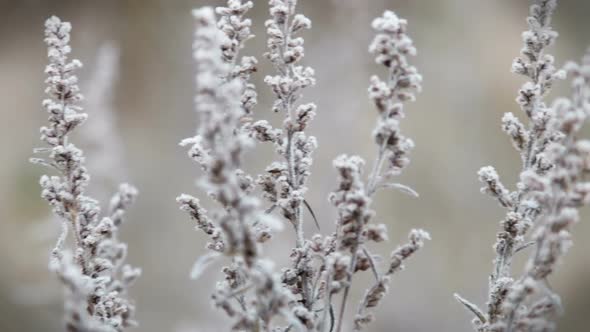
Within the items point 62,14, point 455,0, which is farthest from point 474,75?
point 62,14

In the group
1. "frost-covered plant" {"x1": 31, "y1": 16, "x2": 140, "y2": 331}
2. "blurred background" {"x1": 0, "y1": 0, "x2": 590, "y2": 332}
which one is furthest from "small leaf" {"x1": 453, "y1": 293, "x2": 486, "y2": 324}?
"blurred background" {"x1": 0, "y1": 0, "x2": 590, "y2": 332}

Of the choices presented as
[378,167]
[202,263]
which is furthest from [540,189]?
[202,263]

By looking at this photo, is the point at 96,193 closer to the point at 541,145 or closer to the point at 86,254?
the point at 86,254

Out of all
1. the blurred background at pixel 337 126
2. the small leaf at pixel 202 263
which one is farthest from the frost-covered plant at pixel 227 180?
the blurred background at pixel 337 126

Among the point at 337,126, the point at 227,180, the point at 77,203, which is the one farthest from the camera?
the point at 337,126

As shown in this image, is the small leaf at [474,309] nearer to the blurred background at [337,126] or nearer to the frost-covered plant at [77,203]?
the frost-covered plant at [77,203]

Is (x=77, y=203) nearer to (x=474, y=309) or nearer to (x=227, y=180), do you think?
(x=227, y=180)
